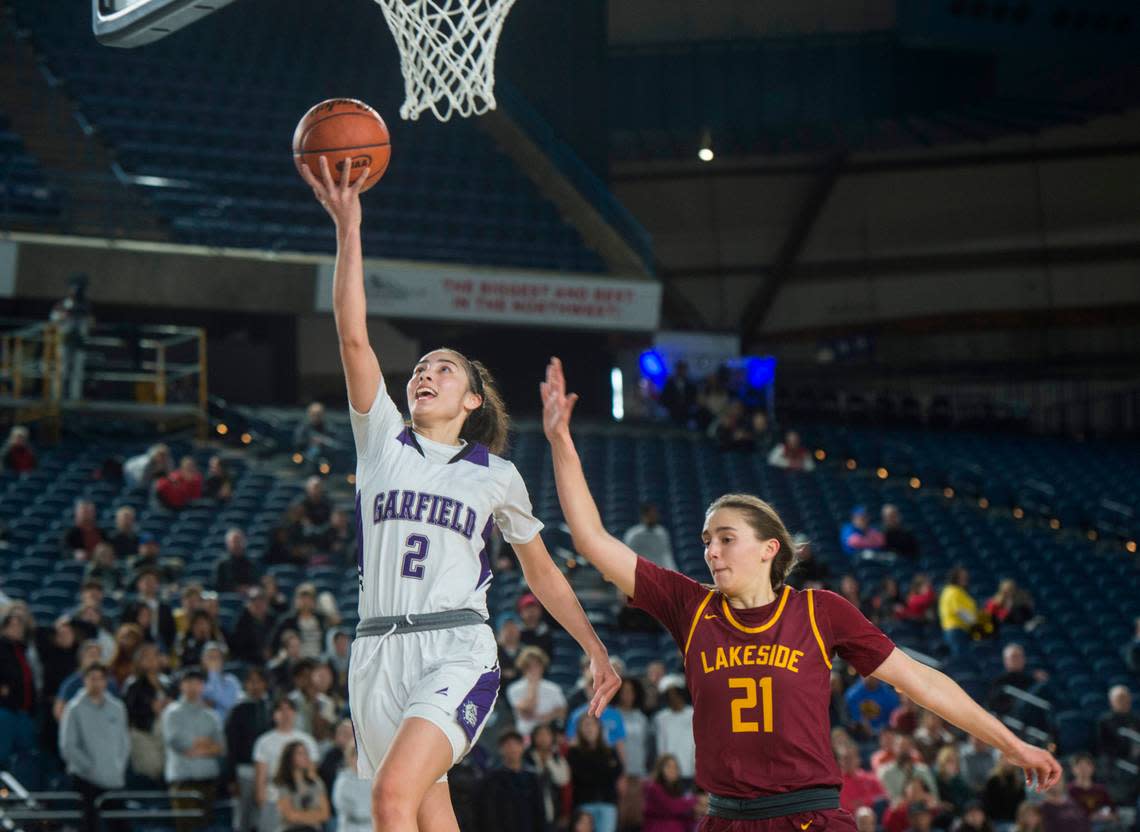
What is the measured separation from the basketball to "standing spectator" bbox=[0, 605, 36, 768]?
6330 millimetres

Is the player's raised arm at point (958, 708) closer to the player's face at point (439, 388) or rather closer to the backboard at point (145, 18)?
the player's face at point (439, 388)

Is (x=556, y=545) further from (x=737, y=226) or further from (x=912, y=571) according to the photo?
(x=737, y=226)

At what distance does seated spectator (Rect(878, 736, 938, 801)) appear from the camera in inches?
443

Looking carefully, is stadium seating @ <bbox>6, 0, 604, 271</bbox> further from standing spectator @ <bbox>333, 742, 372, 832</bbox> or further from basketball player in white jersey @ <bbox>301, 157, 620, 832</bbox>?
basketball player in white jersey @ <bbox>301, 157, 620, 832</bbox>

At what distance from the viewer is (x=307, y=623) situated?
39.7 feet

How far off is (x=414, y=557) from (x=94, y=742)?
19.4ft

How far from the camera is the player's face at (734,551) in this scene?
4.86 metres

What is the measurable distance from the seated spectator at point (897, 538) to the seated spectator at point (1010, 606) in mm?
1507

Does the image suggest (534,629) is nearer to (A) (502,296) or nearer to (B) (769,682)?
(B) (769,682)

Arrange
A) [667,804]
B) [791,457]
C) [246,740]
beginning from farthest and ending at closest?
[791,457], [667,804], [246,740]

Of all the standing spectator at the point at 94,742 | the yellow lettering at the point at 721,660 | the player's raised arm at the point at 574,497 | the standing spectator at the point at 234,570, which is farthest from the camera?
the standing spectator at the point at 234,570

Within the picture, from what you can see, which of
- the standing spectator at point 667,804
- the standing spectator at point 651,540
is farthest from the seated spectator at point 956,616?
the standing spectator at point 667,804

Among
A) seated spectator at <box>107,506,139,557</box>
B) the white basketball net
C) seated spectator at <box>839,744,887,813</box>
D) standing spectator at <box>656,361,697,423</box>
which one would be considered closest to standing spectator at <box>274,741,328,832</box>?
seated spectator at <box>839,744,887,813</box>

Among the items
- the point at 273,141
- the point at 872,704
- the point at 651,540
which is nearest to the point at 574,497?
the point at 872,704
